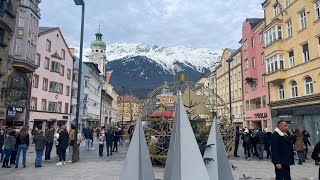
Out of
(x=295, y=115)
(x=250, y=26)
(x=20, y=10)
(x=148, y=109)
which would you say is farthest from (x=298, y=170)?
(x=250, y=26)

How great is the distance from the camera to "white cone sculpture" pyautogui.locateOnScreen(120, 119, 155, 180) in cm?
553

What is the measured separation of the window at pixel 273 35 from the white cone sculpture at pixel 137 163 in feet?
101

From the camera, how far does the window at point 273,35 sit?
3275cm

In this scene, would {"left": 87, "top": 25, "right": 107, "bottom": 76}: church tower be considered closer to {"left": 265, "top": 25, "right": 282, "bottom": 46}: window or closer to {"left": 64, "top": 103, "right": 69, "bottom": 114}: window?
{"left": 64, "top": 103, "right": 69, "bottom": 114}: window

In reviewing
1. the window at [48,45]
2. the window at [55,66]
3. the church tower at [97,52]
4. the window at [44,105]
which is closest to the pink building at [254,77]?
the window at [55,66]

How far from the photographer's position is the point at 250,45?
45062mm

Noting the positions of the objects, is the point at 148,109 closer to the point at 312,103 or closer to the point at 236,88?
the point at 312,103

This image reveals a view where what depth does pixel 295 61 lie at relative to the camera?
30.1m

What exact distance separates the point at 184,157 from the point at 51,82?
4045 cm

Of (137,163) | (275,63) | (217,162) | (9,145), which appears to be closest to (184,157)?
(137,163)

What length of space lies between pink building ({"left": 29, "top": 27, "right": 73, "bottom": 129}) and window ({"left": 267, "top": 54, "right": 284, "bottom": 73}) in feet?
95.9

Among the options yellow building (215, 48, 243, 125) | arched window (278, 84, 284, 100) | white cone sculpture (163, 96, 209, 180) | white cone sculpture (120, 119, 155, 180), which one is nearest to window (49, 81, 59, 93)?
yellow building (215, 48, 243, 125)

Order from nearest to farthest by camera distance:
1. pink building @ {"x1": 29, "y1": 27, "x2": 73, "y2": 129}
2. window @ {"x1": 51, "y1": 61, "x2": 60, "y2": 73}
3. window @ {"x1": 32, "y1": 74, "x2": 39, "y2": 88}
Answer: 1. window @ {"x1": 32, "y1": 74, "x2": 39, "y2": 88}
2. pink building @ {"x1": 29, "y1": 27, "x2": 73, "y2": 129}
3. window @ {"x1": 51, "y1": 61, "x2": 60, "y2": 73}

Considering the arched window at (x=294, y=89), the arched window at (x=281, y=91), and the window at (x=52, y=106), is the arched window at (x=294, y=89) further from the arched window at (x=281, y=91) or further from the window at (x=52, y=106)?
the window at (x=52, y=106)
